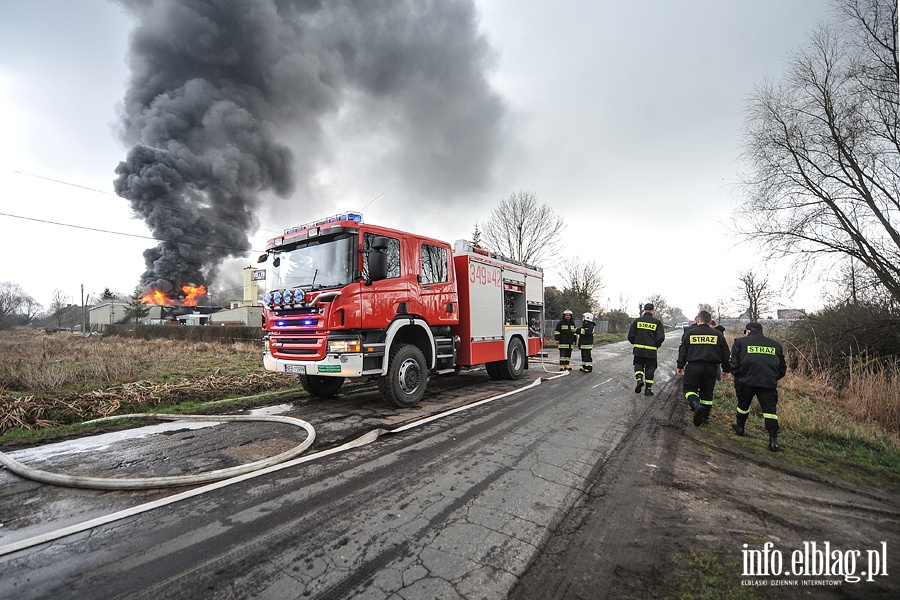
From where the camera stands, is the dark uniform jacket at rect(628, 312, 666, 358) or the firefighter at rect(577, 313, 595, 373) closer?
the dark uniform jacket at rect(628, 312, 666, 358)

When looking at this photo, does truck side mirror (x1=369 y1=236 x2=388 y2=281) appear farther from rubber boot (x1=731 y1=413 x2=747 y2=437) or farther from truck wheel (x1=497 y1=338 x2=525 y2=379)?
rubber boot (x1=731 y1=413 x2=747 y2=437)

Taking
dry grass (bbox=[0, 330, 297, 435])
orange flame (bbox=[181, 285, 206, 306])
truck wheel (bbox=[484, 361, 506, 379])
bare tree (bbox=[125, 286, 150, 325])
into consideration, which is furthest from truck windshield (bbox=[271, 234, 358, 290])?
orange flame (bbox=[181, 285, 206, 306])

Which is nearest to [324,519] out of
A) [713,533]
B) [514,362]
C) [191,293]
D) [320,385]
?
[713,533]

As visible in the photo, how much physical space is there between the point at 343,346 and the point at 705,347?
531 centimetres

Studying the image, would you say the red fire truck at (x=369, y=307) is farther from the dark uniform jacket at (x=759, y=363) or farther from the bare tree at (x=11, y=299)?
the bare tree at (x=11, y=299)

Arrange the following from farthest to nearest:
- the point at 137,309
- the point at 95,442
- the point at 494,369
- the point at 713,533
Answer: the point at 137,309 < the point at 494,369 < the point at 95,442 < the point at 713,533

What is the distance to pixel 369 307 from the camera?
233 inches

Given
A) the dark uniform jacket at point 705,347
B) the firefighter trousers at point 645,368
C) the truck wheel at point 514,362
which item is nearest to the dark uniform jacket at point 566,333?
the truck wheel at point 514,362

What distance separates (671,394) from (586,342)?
9.60 feet

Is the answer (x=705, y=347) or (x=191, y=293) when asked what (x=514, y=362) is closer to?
(x=705, y=347)

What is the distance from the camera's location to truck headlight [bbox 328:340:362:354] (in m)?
5.66

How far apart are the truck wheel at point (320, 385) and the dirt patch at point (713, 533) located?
5037 mm

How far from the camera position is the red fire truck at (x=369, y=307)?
5753mm

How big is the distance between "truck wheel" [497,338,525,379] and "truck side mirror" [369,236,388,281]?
4566mm
